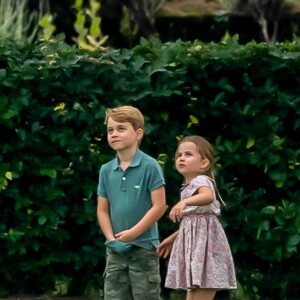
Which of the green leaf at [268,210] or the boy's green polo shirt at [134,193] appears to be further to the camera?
the green leaf at [268,210]

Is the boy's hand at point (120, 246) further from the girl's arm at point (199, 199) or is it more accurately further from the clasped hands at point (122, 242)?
the girl's arm at point (199, 199)

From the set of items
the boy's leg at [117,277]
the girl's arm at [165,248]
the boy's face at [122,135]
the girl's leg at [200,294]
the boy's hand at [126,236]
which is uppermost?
the boy's face at [122,135]

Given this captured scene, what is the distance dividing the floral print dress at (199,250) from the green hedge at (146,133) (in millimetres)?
1497

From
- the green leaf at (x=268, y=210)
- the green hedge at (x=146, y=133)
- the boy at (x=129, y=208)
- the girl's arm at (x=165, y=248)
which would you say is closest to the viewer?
the boy at (x=129, y=208)

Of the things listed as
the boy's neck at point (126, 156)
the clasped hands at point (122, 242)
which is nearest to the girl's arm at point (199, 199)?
the clasped hands at point (122, 242)

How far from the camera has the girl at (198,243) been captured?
6.98m

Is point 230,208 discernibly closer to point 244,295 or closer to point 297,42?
point 244,295

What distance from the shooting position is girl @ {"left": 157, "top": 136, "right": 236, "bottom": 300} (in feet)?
22.9

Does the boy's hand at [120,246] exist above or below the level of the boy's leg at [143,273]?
above

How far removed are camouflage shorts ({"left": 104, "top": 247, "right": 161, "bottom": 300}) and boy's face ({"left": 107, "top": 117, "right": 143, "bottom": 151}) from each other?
1.95 feet

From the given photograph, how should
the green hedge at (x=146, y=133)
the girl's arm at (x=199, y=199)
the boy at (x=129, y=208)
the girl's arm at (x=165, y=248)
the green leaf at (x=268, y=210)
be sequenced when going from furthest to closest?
the green leaf at (x=268, y=210) < the green hedge at (x=146, y=133) < the girl's arm at (x=165, y=248) < the boy at (x=129, y=208) < the girl's arm at (x=199, y=199)

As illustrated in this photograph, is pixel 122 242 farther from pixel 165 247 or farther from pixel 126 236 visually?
pixel 165 247

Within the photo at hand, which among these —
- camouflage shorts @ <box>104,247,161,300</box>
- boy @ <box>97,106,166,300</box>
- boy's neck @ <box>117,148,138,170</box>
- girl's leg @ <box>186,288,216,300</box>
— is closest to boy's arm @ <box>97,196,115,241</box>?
boy @ <box>97,106,166,300</box>

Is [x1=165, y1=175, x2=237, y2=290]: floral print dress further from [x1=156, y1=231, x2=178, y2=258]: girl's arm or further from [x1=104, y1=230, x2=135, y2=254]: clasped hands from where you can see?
[x1=104, y1=230, x2=135, y2=254]: clasped hands
